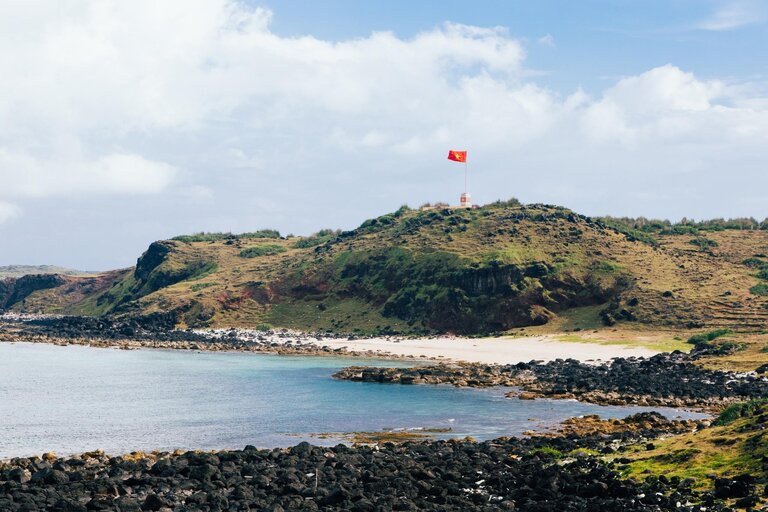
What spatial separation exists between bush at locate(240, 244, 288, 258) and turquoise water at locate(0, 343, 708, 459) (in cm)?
8476

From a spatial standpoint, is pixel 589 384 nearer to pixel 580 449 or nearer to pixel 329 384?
pixel 329 384

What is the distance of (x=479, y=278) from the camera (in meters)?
116

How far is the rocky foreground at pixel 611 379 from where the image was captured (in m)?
52.9

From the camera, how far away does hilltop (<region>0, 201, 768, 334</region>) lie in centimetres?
10385

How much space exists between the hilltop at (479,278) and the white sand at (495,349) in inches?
326

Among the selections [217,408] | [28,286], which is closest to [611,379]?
[217,408]

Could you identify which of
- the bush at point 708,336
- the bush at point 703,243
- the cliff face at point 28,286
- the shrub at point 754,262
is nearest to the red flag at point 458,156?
the bush at point 703,243

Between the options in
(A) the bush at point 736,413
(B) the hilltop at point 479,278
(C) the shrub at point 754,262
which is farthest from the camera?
(C) the shrub at point 754,262

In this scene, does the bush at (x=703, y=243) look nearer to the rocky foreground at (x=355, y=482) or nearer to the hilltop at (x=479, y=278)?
the hilltop at (x=479, y=278)

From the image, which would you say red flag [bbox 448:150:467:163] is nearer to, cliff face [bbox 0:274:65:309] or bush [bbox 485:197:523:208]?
bush [bbox 485:197:523:208]

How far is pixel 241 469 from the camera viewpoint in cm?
3027

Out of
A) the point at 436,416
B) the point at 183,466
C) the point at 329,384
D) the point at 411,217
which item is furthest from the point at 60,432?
the point at 411,217

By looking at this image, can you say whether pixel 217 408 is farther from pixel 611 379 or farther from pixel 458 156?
pixel 458 156

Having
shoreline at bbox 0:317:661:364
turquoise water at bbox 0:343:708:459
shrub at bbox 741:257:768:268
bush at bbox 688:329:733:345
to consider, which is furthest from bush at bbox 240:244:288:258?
bush at bbox 688:329:733:345
